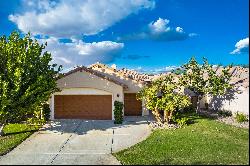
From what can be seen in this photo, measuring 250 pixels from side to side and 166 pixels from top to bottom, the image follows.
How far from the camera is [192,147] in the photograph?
56.4 feet

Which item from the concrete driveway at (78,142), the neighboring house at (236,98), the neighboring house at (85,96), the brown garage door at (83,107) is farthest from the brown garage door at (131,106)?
the neighboring house at (236,98)

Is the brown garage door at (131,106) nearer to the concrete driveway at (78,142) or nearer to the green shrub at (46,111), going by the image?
the concrete driveway at (78,142)

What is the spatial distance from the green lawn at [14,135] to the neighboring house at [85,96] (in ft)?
12.8

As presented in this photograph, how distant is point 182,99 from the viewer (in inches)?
960

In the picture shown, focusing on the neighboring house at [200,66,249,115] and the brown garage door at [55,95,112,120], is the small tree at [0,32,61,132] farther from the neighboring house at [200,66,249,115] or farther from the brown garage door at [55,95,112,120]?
the neighboring house at [200,66,249,115]

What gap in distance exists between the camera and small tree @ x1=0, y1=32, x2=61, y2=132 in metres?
19.8

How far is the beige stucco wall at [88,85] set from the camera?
2748 cm

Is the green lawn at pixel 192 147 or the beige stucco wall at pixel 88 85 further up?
the beige stucco wall at pixel 88 85

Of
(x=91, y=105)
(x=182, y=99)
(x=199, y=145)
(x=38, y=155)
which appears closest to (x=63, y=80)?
(x=91, y=105)

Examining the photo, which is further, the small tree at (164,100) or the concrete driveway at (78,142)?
the small tree at (164,100)

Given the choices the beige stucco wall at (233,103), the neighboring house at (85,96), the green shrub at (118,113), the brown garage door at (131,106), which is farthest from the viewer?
the brown garage door at (131,106)

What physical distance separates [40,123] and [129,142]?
28.1 ft

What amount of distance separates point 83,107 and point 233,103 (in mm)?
12709

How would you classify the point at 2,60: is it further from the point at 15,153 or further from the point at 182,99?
the point at 182,99
